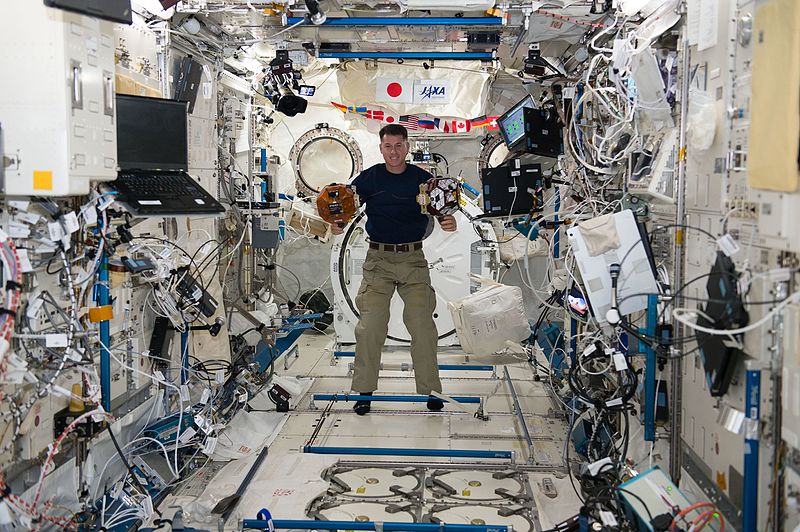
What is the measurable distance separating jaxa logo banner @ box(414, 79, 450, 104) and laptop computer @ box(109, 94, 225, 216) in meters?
3.97

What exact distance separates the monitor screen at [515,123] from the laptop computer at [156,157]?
2.54m

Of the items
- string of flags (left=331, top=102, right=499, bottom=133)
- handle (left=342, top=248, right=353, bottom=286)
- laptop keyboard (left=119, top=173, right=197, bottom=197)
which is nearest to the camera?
laptop keyboard (left=119, top=173, right=197, bottom=197)

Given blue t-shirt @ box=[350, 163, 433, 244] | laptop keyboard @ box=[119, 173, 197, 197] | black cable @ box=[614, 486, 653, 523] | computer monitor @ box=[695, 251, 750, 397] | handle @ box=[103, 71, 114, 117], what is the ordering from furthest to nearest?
blue t-shirt @ box=[350, 163, 433, 244], laptop keyboard @ box=[119, 173, 197, 197], handle @ box=[103, 71, 114, 117], black cable @ box=[614, 486, 653, 523], computer monitor @ box=[695, 251, 750, 397]

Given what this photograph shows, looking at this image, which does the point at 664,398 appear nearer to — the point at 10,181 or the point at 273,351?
the point at 10,181

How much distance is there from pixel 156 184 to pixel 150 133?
1.04ft

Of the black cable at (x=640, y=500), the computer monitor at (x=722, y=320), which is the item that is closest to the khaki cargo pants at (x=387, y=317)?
the black cable at (x=640, y=500)

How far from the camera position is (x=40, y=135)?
3449 mm

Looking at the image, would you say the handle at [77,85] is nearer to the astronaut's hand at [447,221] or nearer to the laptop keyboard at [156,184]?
the laptop keyboard at [156,184]

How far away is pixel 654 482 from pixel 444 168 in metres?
6.27

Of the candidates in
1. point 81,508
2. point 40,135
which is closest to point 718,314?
point 40,135

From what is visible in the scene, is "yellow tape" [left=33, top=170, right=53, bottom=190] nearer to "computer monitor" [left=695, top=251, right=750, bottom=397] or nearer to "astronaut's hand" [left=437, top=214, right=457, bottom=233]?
"computer monitor" [left=695, top=251, right=750, bottom=397]

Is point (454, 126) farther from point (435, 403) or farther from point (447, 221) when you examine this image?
point (435, 403)

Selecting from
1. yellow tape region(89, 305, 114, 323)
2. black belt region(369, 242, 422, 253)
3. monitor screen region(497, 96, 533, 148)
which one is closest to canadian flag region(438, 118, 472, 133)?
monitor screen region(497, 96, 533, 148)

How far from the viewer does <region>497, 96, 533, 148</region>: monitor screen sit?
235 inches
